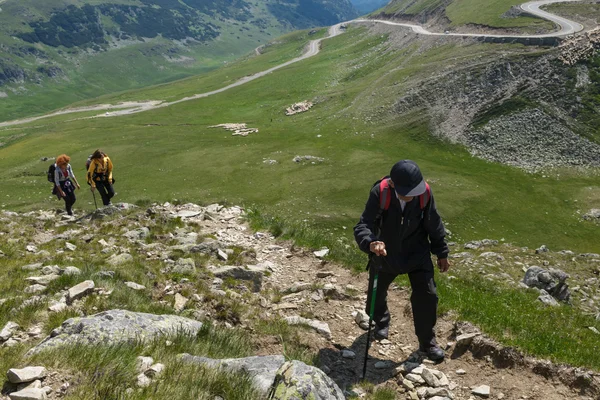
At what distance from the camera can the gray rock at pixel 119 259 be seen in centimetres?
1276

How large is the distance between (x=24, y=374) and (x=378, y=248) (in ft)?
18.9

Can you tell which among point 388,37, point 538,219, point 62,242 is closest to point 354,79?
point 388,37

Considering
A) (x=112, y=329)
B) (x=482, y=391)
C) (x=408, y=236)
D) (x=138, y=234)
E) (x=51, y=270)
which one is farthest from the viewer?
(x=138, y=234)

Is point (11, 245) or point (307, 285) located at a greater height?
point (11, 245)

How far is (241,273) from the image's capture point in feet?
42.9

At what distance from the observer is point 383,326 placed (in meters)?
9.57

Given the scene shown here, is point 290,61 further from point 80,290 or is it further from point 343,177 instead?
point 80,290

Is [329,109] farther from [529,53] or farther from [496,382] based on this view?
[496,382]

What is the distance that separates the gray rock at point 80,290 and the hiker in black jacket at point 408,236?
6.22 metres

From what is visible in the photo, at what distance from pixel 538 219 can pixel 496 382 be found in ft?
111

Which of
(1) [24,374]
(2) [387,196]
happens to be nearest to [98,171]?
(2) [387,196]

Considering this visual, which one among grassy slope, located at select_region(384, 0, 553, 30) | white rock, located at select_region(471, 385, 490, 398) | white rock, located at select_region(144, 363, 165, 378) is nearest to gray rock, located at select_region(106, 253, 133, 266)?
white rock, located at select_region(144, 363, 165, 378)

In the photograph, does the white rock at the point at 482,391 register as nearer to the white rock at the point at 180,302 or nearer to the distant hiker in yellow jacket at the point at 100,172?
the white rock at the point at 180,302

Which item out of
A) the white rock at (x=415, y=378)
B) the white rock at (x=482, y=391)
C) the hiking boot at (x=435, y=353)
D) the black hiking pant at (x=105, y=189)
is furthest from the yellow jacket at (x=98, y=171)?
the white rock at (x=482, y=391)
